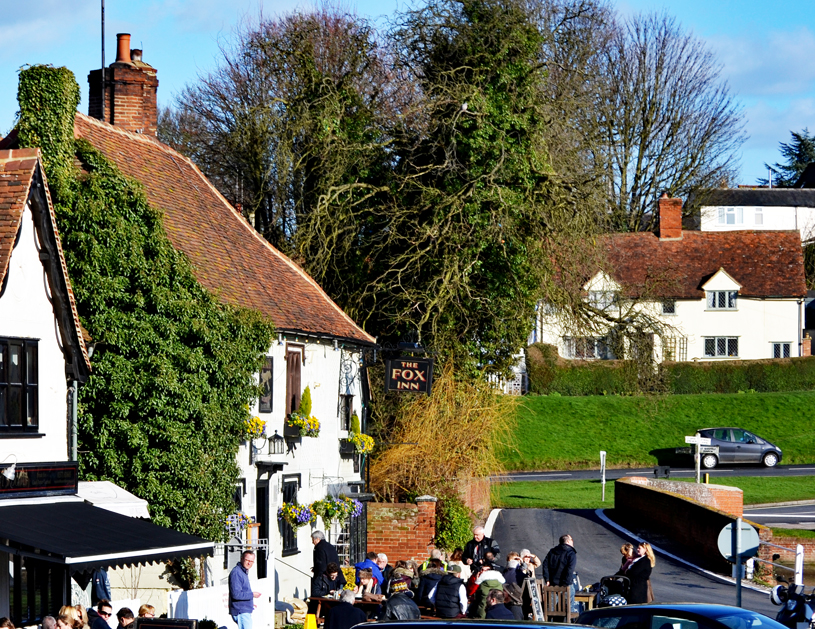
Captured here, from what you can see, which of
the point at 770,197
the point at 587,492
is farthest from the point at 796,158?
the point at 587,492

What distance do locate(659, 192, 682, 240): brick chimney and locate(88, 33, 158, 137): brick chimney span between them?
142ft

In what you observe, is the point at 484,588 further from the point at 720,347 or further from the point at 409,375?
the point at 720,347

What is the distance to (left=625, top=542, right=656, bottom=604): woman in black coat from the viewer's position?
17.2 meters

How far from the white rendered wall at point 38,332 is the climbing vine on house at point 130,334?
120 cm

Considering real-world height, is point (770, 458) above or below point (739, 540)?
below

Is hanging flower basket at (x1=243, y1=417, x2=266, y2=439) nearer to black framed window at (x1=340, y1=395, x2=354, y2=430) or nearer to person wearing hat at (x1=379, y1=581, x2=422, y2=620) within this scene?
black framed window at (x1=340, y1=395, x2=354, y2=430)

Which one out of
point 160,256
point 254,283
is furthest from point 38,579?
point 254,283

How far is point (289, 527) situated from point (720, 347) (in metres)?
46.9

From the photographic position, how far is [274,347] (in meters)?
23.9

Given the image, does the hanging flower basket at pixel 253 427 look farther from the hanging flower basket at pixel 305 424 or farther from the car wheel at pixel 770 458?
the car wheel at pixel 770 458

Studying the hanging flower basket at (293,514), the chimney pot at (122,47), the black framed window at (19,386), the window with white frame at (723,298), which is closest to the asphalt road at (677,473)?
the window with white frame at (723,298)

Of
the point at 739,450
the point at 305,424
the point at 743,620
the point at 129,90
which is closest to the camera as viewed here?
the point at 743,620

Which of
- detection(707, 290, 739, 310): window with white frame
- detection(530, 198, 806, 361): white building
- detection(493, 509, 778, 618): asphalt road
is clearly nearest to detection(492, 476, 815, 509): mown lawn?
detection(493, 509, 778, 618): asphalt road

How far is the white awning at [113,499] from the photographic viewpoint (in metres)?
17.3
